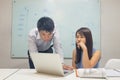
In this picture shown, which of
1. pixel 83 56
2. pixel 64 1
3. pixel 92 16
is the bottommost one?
pixel 83 56

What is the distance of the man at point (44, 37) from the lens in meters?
2.26

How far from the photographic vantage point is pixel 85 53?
2.23 metres

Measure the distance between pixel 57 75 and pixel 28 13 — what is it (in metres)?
1.86

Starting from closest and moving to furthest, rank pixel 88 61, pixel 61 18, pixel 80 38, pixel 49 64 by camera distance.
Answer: pixel 49 64
pixel 88 61
pixel 80 38
pixel 61 18

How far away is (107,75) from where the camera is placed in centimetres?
146

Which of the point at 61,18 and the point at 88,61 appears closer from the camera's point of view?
the point at 88,61

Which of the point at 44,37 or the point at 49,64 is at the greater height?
the point at 44,37

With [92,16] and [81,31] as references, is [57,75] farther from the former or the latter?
[92,16]

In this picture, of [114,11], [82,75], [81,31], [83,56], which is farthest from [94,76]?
[114,11]

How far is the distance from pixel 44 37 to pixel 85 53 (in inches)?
21.0

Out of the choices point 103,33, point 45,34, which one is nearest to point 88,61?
point 45,34

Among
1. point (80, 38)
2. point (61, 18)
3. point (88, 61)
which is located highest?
point (61, 18)

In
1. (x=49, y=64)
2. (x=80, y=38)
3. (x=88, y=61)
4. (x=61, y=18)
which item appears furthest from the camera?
(x=61, y=18)

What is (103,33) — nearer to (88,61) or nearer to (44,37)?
(88,61)
